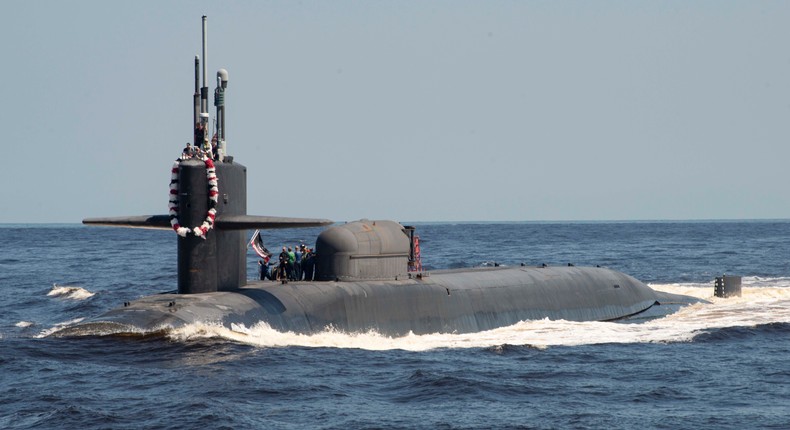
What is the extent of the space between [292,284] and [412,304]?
349 cm

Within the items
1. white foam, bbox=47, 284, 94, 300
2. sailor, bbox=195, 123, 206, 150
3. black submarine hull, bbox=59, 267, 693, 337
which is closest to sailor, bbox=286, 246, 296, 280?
black submarine hull, bbox=59, 267, 693, 337

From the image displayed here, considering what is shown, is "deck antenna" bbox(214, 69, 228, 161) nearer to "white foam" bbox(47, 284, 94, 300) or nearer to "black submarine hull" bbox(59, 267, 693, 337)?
"black submarine hull" bbox(59, 267, 693, 337)

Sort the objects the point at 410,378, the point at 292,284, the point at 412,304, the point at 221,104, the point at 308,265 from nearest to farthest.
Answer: the point at 410,378 → the point at 221,104 → the point at 292,284 → the point at 412,304 → the point at 308,265

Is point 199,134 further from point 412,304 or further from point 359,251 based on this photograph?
point 412,304

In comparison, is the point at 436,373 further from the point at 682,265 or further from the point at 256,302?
the point at 682,265

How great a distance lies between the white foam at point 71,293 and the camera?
46244 millimetres

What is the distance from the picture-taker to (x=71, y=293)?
157 feet

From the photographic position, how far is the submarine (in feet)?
85.3

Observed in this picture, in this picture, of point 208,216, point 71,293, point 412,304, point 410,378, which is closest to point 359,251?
point 412,304

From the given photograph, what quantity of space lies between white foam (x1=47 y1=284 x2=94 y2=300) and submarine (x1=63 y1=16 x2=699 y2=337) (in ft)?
61.6

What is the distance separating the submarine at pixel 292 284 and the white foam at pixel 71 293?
18763 millimetres

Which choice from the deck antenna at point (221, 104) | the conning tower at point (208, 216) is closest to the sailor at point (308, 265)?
→ the conning tower at point (208, 216)

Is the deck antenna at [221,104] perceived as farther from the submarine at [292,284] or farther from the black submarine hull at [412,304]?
the black submarine hull at [412,304]

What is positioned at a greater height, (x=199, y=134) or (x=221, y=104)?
(x=221, y=104)
